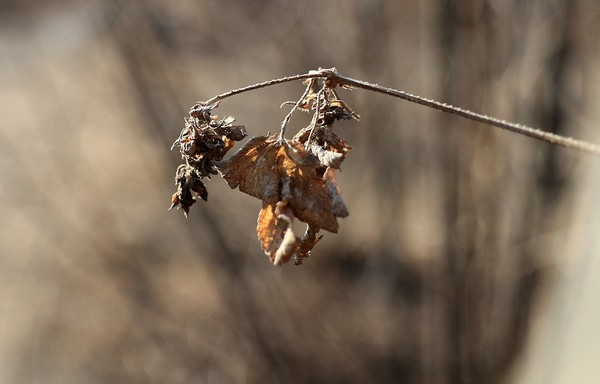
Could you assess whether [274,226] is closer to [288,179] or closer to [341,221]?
[288,179]

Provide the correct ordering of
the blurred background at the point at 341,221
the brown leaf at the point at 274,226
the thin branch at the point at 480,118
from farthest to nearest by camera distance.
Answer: the blurred background at the point at 341,221, the brown leaf at the point at 274,226, the thin branch at the point at 480,118

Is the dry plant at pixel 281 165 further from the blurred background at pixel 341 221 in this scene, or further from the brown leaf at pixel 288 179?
the blurred background at pixel 341 221

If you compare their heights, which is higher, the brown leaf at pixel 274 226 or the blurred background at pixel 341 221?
the blurred background at pixel 341 221

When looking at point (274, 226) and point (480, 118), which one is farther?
point (274, 226)

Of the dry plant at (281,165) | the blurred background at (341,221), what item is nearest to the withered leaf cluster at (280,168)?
the dry plant at (281,165)

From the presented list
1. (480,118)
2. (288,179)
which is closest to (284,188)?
(288,179)

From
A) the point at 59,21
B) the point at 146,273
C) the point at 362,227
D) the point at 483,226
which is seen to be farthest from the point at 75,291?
the point at 59,21

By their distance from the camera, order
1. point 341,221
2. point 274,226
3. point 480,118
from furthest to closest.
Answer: point 341,221 < point 274,226 < point 480,118
